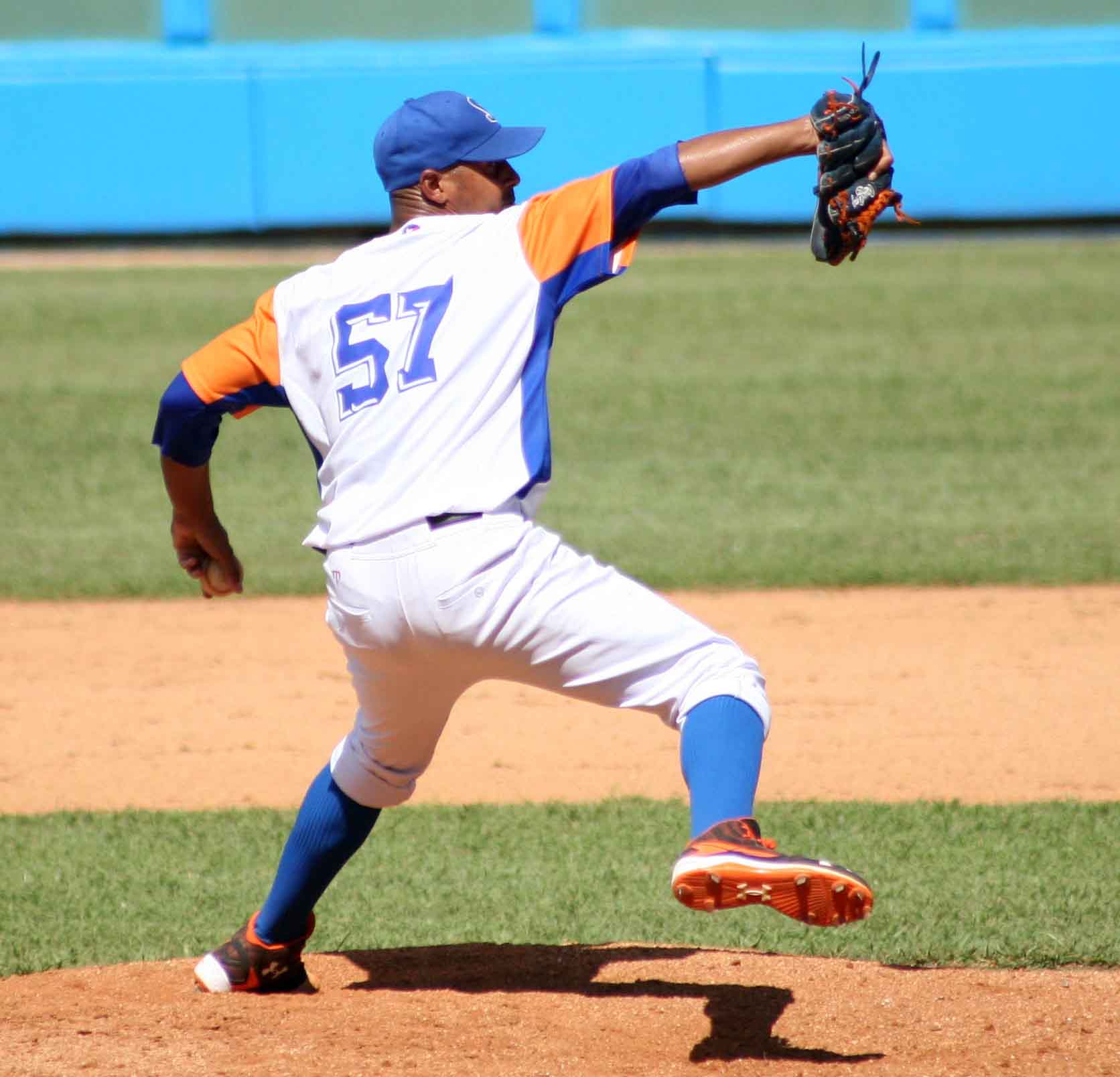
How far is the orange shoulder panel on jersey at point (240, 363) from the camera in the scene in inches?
129

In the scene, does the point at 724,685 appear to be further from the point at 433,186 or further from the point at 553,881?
the point at 553,881

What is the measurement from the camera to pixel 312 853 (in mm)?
3559

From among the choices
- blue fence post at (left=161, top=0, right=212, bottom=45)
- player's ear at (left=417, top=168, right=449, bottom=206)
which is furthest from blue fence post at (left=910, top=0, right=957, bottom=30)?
player's ear at (left=417, top=168, right=449, bottom=206)

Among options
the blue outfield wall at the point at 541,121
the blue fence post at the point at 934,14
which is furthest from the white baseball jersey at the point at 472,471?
the blue fence post at the point at 934,14

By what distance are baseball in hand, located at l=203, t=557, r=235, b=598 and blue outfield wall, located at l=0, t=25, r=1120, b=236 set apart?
1435 centimetres

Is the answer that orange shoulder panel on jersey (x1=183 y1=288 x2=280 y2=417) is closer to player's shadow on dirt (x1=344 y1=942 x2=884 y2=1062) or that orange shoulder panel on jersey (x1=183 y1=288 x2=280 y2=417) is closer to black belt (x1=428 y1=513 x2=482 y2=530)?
black belt (x1=428 y1=513 x2=482 y2=530)

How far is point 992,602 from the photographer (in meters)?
7.31

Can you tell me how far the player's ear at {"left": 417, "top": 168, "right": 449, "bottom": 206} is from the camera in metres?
3.30

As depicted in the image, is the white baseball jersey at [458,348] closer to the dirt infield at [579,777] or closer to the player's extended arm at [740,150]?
the player's extended arm at [740,150]

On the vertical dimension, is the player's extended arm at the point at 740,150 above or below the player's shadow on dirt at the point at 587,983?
above

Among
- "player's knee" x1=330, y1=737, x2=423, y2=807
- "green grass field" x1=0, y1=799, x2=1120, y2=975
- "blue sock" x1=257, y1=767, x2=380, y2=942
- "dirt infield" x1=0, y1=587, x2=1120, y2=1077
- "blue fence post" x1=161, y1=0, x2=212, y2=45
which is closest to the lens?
"dirt infield" x1=0, y1=587, x2=1120, y2=1077

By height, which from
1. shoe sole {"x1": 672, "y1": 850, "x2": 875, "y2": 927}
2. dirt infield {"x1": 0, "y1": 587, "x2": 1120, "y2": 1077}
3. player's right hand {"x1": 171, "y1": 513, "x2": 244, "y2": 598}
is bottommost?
dirt infield {"x1": 0, "y1": 587, "x2": 1120, "y2": 1077}

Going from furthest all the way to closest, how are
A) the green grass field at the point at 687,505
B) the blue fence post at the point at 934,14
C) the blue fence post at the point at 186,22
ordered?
the blue fence post at the point at 186,22 < the blue fence post at the point at 934,14 < the green grass field at the point at 687,505

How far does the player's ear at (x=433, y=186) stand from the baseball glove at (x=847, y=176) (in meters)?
0.72
